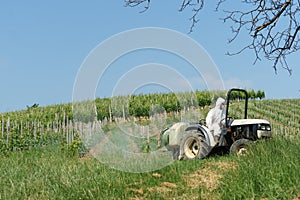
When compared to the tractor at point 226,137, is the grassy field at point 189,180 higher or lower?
lower

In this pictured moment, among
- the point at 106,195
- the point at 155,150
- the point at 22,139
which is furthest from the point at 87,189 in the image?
the point at 22,139

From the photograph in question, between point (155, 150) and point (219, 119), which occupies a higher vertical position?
point (219, 119)

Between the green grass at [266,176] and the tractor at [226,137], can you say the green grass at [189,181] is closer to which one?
the green grass at [266,176]

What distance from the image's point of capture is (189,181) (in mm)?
6449

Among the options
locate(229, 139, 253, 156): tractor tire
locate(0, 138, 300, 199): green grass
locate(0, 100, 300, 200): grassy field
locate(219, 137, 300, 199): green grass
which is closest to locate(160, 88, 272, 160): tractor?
locate(229, 139, 253, 156): tractor tire

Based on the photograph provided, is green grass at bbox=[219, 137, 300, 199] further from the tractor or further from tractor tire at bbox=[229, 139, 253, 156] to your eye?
the tractor

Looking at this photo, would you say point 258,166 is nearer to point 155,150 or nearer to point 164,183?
point 164,183

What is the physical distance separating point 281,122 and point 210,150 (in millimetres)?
14803

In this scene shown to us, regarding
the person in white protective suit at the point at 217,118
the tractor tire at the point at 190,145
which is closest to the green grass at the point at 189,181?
the person in white protective suit at the point at 217,118

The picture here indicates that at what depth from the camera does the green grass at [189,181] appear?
5454 millimetres

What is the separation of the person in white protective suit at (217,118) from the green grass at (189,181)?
2.87 ft

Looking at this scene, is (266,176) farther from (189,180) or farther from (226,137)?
(226,137)

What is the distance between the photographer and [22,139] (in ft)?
47.8

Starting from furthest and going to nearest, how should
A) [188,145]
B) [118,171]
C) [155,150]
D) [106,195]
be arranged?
1. [155,150]
2. [188,145]
3. [118,171]
4. [106,195]
